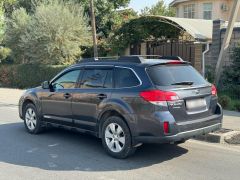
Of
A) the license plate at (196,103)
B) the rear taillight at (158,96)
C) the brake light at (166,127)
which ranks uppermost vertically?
the rear taillight at (158,96)

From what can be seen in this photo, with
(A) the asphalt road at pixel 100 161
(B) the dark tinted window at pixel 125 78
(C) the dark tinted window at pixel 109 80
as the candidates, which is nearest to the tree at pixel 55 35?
(A) the asphalt road at pixel 100 161

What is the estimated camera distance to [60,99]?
753cm

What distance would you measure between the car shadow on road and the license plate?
0.96m

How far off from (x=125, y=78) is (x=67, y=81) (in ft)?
5.28

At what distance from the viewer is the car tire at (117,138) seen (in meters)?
6.18

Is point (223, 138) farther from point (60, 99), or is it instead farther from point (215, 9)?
point (215, 9)

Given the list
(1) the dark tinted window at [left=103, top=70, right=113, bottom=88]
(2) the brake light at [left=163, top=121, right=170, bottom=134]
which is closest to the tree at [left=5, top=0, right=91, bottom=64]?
(1) the dark tinted window at [left=103, top=70, right=113, bottom=88]

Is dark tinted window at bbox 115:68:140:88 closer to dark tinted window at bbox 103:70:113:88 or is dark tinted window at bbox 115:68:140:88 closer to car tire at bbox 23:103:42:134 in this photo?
dark tinted window at bbox 103:70:113:88

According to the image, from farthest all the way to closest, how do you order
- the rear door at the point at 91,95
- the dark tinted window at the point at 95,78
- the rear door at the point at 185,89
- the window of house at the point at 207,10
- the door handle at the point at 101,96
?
the window of house at the point at 207,10
the dark tinted window at the point at 95,78
the rear door at the point at 91,95
the door handle at the point at 101,96
the rear door at the point at 185,89

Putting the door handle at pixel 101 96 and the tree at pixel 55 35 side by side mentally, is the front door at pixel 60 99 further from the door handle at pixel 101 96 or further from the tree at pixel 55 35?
the tree at pixel 55 35

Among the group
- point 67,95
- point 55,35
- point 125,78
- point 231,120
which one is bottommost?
point 231,120

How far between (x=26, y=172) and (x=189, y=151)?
9.31 feet

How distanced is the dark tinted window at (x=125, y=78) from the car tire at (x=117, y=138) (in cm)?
57

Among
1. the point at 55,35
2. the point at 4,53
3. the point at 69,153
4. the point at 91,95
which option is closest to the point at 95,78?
the point at 91,95
